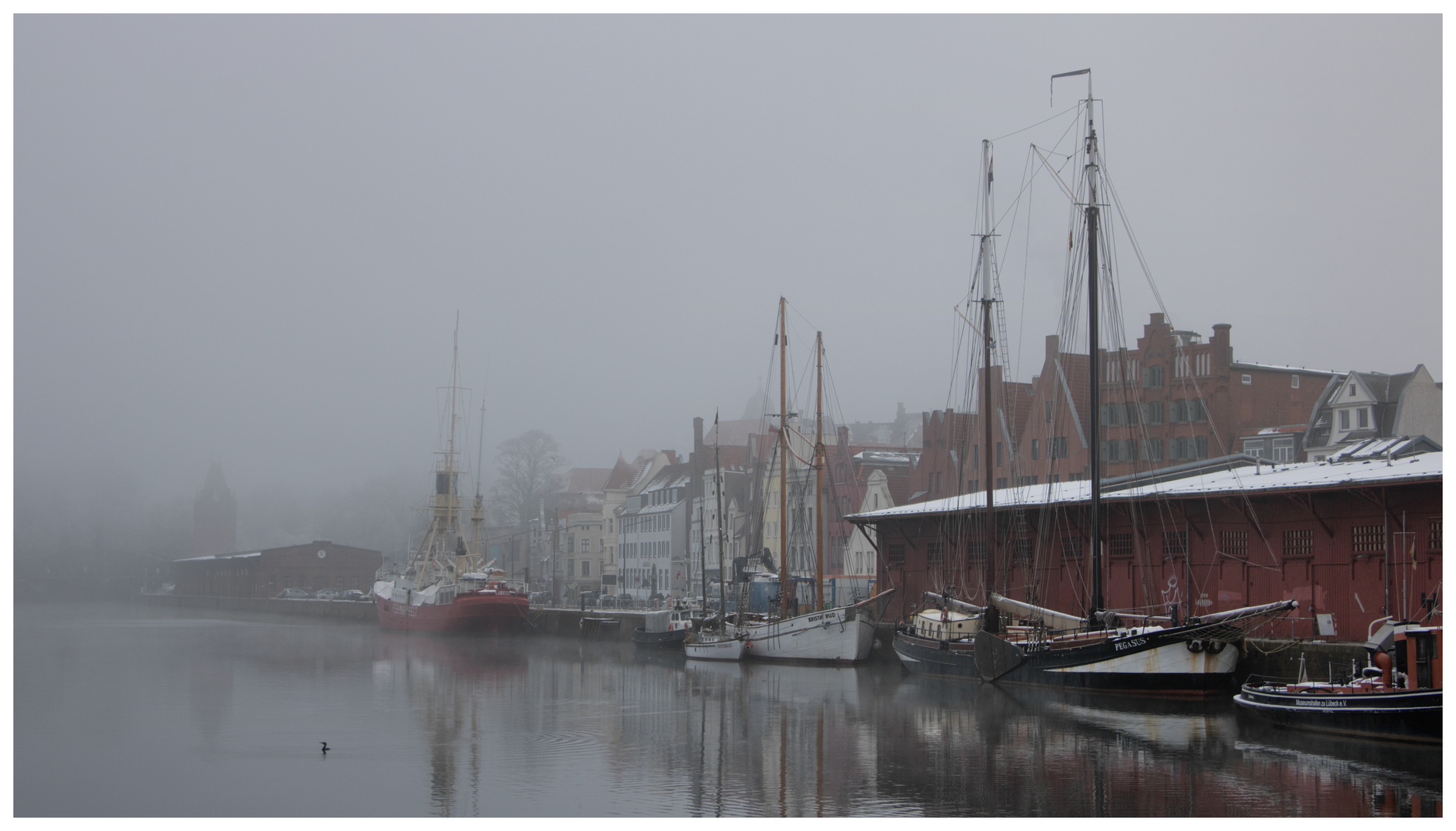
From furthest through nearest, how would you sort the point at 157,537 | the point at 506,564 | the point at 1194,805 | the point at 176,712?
the point at 157,537 < the point at 506,564 < the point at 176,712 < the point at 1194,805

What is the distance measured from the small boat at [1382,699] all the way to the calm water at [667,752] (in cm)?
45

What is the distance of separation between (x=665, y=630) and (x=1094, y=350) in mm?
33311

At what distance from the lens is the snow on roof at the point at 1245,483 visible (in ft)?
112

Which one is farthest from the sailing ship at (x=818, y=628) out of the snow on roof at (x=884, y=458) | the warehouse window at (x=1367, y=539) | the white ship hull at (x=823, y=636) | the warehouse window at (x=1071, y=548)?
the snow on roof at (x=884, y=458)

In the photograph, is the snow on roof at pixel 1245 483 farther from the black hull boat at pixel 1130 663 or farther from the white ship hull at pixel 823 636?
the black hull boat at pixel 1130 663

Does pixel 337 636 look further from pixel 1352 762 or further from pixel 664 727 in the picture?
pixel 1352 762

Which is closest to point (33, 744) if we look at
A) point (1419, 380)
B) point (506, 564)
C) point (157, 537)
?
point (1419, 380)

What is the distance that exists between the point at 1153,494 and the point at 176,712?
105 ft

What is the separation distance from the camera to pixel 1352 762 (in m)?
24.0

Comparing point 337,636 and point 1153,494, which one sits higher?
point 1153,494

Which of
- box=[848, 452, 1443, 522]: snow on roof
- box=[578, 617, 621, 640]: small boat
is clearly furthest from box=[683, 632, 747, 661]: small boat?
box=[578, 617, 621, 640]: small boat

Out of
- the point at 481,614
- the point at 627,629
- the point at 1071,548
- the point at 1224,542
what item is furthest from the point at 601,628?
the point at 1224,542

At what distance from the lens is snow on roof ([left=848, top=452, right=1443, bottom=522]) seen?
3400 cm

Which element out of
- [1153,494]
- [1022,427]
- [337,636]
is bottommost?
[337,636]
